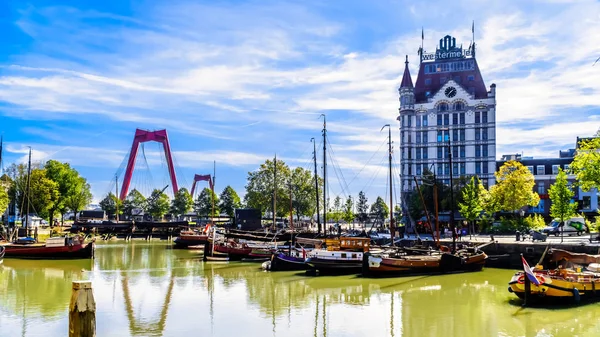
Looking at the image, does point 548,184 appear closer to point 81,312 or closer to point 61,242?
point 61,242

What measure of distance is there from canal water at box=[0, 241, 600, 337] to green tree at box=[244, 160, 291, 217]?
44.7 metres

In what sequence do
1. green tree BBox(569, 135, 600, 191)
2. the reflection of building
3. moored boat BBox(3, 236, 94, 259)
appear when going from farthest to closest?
the reflection of building < moored boat BBox(3, 236, 94, 259) < green tree BBox(569, 135, 600, 191)

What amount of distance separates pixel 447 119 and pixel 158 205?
181ft

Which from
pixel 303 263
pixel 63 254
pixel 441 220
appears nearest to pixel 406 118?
pixel 441 220

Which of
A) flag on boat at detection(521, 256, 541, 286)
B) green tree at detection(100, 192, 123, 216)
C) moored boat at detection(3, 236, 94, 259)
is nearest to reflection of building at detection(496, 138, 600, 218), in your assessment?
flag on boat at detection(521, 256, 541, 286)

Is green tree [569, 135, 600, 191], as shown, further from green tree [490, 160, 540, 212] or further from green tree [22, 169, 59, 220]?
green tree [22, 169, 59, 220]

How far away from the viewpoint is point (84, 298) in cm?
1199

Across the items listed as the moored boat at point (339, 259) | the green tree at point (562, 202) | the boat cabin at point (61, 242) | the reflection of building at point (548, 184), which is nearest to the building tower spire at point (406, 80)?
the reflection of building at point (548, 184)

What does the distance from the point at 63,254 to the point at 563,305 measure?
38269 millimetres

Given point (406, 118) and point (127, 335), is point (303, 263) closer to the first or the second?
point (127, 335)

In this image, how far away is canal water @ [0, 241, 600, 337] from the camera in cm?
2148

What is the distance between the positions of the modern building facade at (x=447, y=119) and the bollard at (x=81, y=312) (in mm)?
64401

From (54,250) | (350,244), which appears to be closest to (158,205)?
(54,250)

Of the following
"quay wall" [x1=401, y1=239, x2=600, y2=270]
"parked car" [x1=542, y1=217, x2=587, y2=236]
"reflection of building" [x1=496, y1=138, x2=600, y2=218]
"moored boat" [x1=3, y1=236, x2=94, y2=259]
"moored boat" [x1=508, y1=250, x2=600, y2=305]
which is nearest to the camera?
"moored boat" [x1=508, y1=250, x2=600, y2=305]
